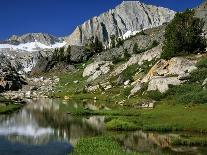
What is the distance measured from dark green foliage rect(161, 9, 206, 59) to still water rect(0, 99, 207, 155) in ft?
171

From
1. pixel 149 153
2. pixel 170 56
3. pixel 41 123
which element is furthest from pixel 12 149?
pixel 170 56

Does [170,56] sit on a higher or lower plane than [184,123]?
higher

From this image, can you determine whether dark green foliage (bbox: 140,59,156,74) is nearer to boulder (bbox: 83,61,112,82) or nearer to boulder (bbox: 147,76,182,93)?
boulder (bbox: 83,61,112,82)

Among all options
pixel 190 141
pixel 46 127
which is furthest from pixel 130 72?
pixel 190 141

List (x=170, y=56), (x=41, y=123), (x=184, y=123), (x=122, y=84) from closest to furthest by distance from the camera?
(x=184, y=123) < (x=41, y=123) < (x=170, y=56) < (x=122, y=84)

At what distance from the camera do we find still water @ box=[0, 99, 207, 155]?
53.5m

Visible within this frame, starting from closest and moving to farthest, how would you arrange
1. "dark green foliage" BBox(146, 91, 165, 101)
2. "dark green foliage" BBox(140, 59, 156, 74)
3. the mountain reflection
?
the mountain reflection, "dark green foliage" BBox(146, 91, 165, 101), "dark green foliage" BBox(140, 59, 156, 74)

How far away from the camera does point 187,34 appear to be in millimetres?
131000

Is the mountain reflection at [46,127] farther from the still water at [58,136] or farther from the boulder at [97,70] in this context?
the boulder at [97,70]

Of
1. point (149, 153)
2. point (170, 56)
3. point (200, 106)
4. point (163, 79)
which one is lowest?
point (149, 153)

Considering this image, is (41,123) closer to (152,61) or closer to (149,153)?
(149,153)

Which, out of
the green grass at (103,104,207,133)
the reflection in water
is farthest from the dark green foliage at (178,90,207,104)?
the reflection in water

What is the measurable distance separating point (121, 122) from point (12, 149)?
23798 millimetres

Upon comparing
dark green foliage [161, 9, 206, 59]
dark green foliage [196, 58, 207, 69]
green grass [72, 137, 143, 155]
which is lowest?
green grass [72, 137, 143, 155]
